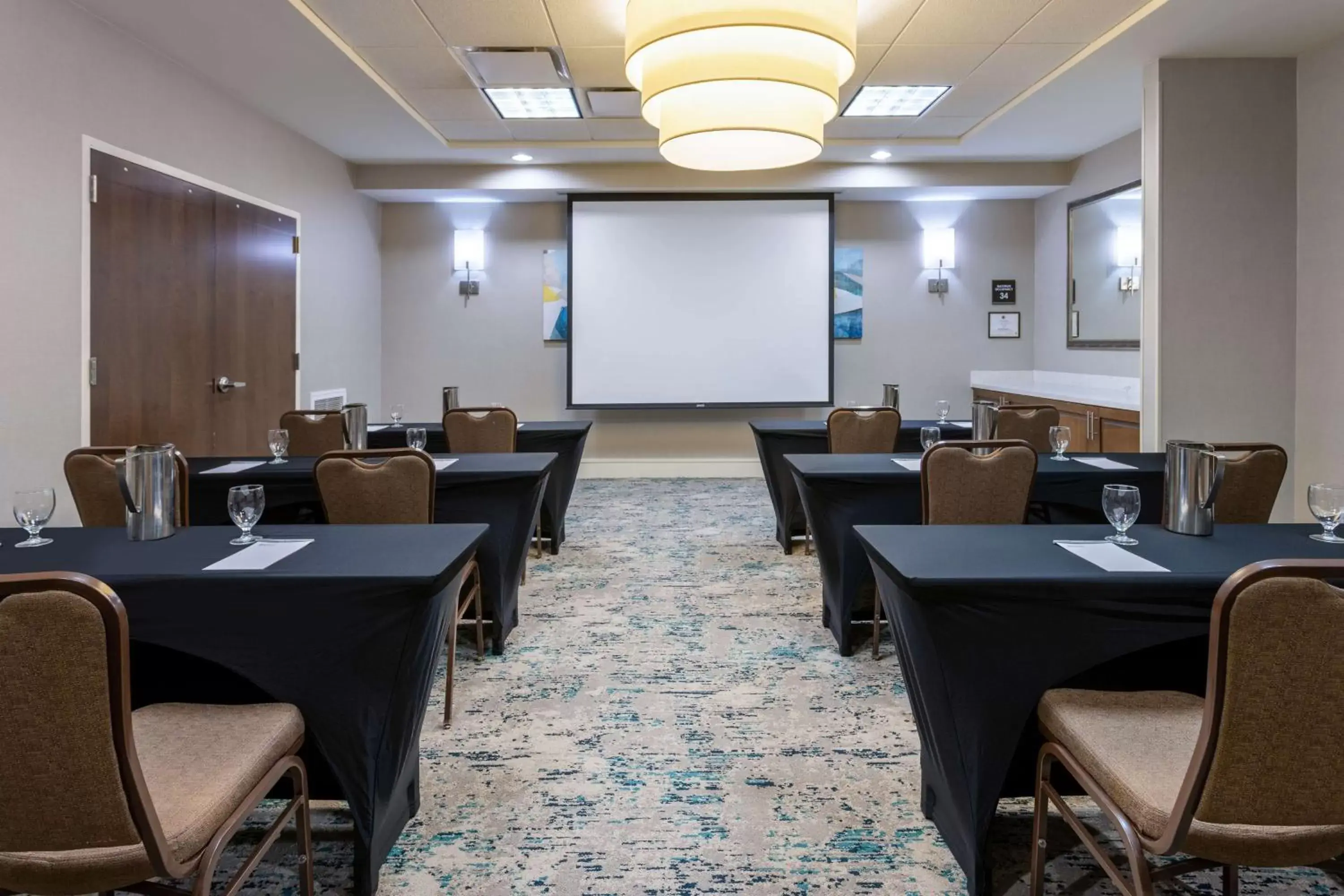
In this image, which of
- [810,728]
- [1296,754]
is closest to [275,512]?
[810,728]

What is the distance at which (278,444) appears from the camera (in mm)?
3580

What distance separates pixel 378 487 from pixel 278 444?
1.04 meters

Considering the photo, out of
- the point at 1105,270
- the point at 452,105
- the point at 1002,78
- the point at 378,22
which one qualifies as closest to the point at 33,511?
the point at 378,22

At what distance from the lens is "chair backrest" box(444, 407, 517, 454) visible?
4574mm

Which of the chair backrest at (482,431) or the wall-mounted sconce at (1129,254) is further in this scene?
the wall-mounted sconce at (1129,254)

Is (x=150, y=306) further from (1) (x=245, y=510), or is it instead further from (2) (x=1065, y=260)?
(2) (x=1065, y=260)

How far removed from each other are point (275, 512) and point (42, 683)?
2.27 metres

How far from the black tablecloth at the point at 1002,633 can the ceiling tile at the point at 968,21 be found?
3240mm

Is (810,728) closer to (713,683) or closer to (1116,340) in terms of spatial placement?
(713,683)

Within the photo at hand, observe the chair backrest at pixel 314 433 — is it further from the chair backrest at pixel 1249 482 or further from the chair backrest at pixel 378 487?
the chair backrest at pixel 1249 482

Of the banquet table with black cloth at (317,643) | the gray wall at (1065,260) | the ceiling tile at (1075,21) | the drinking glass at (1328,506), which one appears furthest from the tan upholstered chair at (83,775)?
the gray wall at (1065,260)

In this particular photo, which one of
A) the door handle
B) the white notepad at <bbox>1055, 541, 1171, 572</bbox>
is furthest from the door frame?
the white notepad at <bbox>1055, 541, 1171, 572</bbox>

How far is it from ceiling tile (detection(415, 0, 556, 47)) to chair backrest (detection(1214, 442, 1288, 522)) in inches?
137

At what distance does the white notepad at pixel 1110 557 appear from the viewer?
1.77 m
